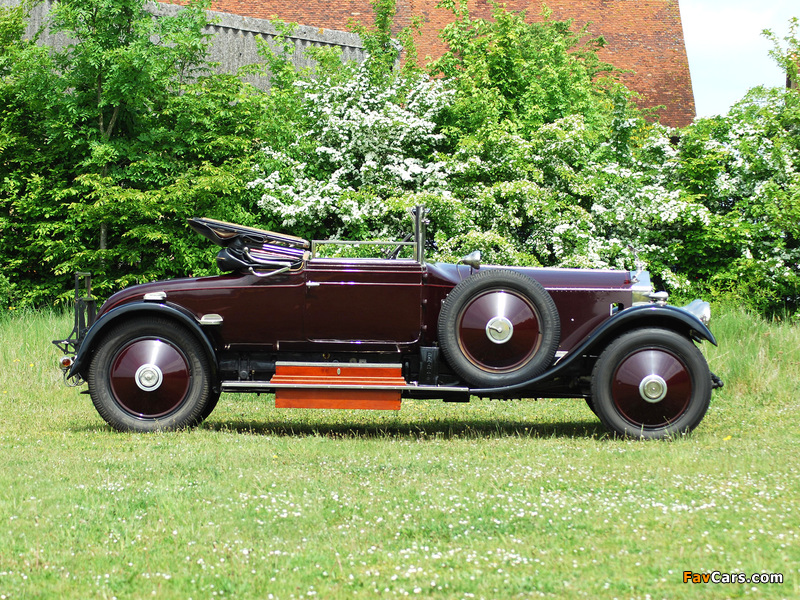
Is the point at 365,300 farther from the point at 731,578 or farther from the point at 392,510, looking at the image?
the point at 731,578

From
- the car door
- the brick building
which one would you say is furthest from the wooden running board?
the brick building

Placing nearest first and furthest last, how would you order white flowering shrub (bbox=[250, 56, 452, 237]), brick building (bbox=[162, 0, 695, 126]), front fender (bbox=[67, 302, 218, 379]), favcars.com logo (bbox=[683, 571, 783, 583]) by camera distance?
favcars.com logo (bbox=[683, 571, 783, 583]) < front fender (bbox=[67, 302, 218, 379]) < white flowering shrub (bbox=[250, 56, 452, 237]) < brick building (bbox=[162, 0, 695, 126])

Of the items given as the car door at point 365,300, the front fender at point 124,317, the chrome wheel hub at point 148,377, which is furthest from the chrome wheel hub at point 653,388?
the chrome wheel hub at point 148,377

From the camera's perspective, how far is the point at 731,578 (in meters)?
3.60

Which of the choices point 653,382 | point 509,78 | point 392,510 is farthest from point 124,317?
point 509,78

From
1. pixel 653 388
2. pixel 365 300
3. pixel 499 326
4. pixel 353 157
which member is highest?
pixel 353 157

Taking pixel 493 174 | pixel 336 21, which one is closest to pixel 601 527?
pixel 493 174

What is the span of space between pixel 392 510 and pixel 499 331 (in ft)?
7.67

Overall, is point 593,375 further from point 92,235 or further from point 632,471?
point 92,235

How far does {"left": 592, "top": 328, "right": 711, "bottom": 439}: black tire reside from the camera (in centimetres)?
669

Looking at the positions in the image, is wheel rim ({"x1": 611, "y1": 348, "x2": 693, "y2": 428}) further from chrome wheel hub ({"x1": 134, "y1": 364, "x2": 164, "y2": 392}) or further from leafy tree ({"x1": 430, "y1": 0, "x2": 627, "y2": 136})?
leafy tree ({"x1": 430, "y1": 0, "x2": 627, "y2": 136})

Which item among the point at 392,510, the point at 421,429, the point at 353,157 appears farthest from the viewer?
the point at 353,157

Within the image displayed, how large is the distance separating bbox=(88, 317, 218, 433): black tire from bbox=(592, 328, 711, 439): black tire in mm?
3153

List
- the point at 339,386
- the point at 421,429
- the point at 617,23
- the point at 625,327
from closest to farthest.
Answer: the point at 339,386, the point at 625,327, the point at 421,429, the point at 617,23
